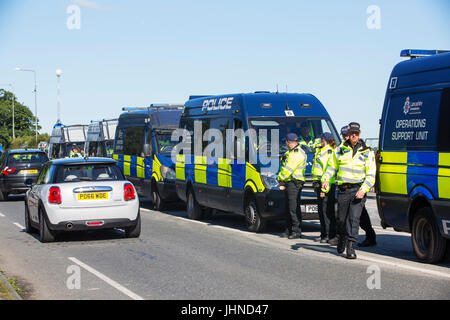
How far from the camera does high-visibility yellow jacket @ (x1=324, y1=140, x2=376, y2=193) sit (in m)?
10.6

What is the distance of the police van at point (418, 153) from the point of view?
9.82 m

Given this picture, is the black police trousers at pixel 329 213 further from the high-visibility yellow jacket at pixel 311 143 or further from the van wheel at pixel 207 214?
the van wheel at pixel 207 214

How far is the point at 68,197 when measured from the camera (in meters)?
13.0

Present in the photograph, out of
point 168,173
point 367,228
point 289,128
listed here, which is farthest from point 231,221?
point 367,228

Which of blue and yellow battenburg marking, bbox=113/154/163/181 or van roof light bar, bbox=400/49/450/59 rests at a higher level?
van roof light bar, bbox=400/49/450/59

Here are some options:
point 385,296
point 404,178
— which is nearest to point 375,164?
point 404,178

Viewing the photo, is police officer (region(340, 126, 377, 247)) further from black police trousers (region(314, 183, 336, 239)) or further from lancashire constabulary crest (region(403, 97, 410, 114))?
lancashire constabulary crest (region(403, 97, 410, 114))

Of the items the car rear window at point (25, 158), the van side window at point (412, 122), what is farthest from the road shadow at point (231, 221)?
the car rear window at point (25, 158)

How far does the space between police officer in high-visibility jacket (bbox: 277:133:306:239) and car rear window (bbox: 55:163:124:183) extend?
2.90 meters

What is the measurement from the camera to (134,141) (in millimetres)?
22547

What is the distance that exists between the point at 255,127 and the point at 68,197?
3741 mm

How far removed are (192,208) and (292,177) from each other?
499 centimetres

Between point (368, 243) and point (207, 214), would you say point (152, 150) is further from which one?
point (368, 243)

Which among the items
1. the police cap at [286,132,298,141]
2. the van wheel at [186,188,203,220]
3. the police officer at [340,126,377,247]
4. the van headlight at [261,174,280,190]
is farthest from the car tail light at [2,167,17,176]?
the police officer at [340,126,377,247]
